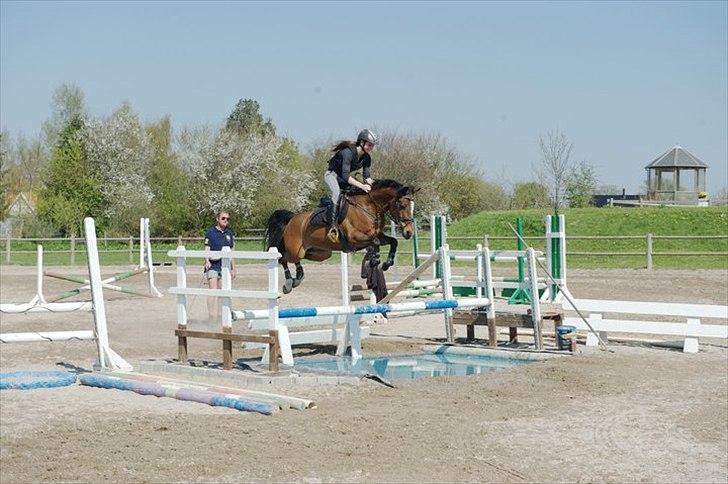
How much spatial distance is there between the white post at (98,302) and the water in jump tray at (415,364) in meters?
2.02

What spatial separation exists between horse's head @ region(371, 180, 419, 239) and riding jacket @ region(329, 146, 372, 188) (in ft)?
1.18

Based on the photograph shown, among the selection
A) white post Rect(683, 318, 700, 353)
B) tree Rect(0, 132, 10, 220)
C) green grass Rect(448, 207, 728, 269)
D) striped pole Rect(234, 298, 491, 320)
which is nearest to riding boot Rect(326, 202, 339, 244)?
striped pole Rect(234, 298, 491, 320)

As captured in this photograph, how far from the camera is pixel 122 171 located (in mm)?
56062

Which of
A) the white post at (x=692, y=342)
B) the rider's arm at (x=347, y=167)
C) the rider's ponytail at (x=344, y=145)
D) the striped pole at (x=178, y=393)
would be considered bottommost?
the white post at (x=692, y=342)

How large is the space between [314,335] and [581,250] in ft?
73.9

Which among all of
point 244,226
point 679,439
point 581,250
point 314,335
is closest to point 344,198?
point 314,335

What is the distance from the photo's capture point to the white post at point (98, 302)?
32.3ft

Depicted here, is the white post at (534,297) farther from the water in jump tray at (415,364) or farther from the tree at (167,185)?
the tree at (167,185)

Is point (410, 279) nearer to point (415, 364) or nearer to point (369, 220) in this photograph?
point (369, 220)

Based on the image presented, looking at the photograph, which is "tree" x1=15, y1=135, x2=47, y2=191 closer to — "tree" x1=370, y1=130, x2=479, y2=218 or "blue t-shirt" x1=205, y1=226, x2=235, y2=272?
"tree" x1=370, y1=130, x2=479, y2=218

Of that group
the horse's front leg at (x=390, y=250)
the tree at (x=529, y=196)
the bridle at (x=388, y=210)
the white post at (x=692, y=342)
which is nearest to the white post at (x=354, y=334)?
the horse's front leg at (x=390, y=250)

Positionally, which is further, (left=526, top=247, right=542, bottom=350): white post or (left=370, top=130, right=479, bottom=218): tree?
(left=370, top=130, right=479, bottom=218): tree

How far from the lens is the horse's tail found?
12.8m

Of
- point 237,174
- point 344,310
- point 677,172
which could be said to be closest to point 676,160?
point 677,172
